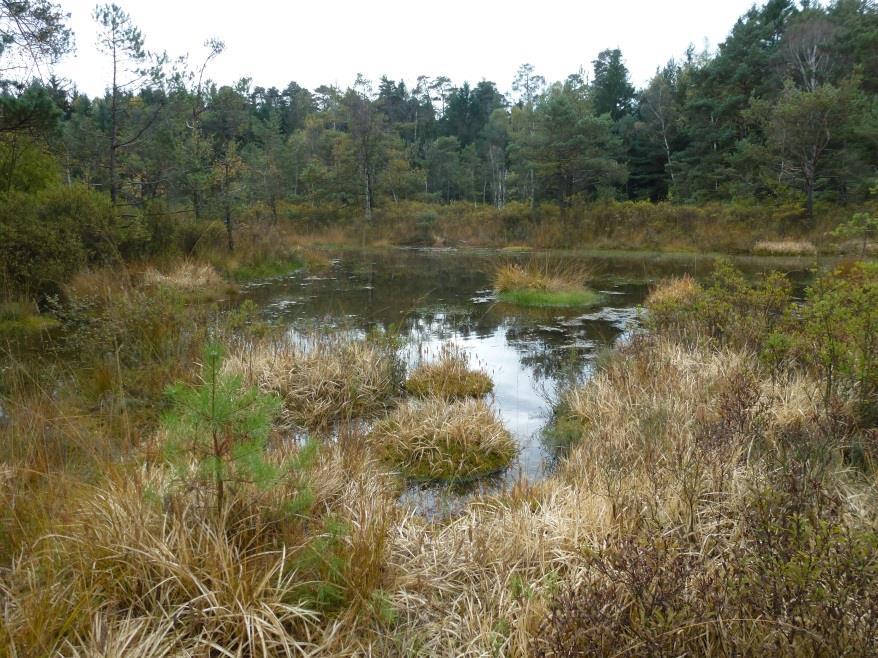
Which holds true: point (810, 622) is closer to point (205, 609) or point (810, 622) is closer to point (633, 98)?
point (205, 609)

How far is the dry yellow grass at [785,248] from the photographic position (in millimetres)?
23094

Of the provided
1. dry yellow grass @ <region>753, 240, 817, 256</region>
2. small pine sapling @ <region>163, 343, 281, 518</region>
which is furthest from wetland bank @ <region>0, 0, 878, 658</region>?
dry yellow grass @ <region>753, 240, 817, 256</region>

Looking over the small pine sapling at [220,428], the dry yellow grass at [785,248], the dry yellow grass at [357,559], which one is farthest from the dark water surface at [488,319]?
the dry yellow grass at [785,248]

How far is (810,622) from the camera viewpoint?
172 cm

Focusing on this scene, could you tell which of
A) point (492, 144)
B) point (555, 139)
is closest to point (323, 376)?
point (555, 139)

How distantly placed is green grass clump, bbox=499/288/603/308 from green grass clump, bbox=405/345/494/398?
612cm

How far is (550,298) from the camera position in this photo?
12.5 metres

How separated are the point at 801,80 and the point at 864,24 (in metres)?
4.09

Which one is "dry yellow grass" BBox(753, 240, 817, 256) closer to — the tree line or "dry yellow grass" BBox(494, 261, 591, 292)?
the tree line

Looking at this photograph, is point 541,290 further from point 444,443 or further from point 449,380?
point 444,443

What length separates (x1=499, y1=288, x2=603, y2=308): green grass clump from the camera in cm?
1241

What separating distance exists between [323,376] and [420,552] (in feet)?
10.9

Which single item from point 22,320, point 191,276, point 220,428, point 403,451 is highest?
point 191,276

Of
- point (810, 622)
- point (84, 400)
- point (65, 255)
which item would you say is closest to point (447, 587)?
point (810, 622)
